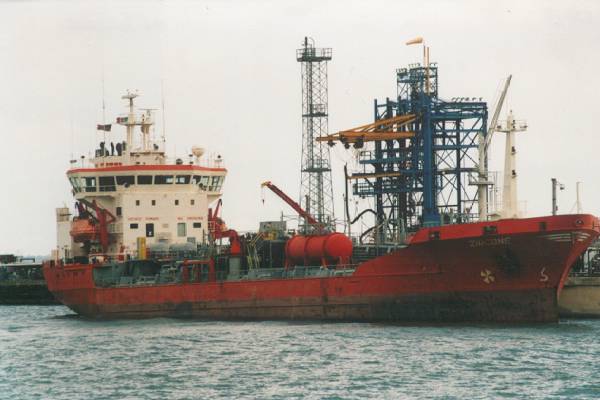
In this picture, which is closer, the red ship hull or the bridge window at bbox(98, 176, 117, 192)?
the red ship hull

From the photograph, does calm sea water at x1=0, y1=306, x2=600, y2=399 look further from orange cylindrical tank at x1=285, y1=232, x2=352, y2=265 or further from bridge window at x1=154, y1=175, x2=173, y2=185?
bridge window at x1=154, y1=175, x2=173, y2=185

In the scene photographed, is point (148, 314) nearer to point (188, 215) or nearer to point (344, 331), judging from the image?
point (188, 215)

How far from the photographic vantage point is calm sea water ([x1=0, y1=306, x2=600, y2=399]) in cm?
3566

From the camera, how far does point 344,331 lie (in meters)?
47.2

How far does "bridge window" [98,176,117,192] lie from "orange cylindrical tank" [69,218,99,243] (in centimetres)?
185

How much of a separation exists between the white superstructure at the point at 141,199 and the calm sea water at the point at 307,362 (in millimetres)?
11424

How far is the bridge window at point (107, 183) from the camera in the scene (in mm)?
63250

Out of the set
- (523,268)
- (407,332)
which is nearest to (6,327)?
(407,332)

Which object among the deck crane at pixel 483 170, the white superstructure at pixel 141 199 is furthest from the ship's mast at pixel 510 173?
the white superstructure at pixel 141 199

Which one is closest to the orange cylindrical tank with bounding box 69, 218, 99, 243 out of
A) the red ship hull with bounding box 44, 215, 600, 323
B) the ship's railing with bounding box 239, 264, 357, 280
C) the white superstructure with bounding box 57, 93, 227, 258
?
the white superstructure with bounding box 57, 93, 227, 258

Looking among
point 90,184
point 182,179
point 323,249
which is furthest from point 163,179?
point 323,249

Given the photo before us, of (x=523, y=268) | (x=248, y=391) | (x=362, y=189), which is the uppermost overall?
(x=362, y=189)

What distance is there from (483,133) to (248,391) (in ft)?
109

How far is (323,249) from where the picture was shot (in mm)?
53094
